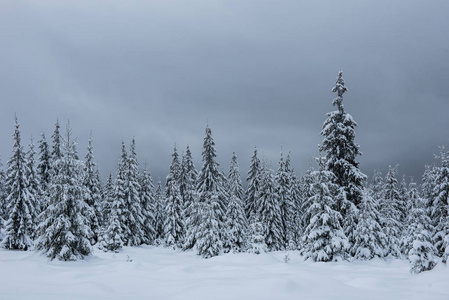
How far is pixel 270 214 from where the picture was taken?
35.0 metres

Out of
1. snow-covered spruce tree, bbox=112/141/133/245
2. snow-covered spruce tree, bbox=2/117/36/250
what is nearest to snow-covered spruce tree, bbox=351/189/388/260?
snow-covered spruce tree, bbox=112/141/133/245

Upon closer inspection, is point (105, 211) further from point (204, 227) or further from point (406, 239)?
point (406, 239)

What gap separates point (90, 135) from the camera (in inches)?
1415

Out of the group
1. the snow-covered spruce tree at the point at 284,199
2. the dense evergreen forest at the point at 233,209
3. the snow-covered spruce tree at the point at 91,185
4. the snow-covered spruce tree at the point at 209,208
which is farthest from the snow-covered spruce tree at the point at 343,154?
the snow-covered spruce tree at the point at 91,185

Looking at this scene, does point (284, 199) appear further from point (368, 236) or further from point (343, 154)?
point (368, 236)

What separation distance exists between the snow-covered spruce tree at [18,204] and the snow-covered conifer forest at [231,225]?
102 mm

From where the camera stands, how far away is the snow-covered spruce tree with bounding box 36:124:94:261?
19.7 m

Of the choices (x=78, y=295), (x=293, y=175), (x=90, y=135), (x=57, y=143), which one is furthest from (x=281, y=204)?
(x=78, y=295)

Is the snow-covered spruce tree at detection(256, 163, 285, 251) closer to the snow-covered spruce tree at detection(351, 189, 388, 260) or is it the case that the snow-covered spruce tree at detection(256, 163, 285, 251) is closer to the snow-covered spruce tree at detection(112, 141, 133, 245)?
the snow-covered spruce tree at detection(351, 189, 388, 260)

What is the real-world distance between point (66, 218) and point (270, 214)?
2246 centimetres

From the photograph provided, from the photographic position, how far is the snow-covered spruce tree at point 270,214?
3509cm

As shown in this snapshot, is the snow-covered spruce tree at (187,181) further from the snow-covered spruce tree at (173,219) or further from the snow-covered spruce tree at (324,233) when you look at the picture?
the snow-covered spruce tree at (324,233)

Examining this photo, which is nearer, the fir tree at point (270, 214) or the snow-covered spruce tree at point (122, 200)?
the fir tree at point (270, 214)

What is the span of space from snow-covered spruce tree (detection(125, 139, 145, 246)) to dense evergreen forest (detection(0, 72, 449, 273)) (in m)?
0.14
